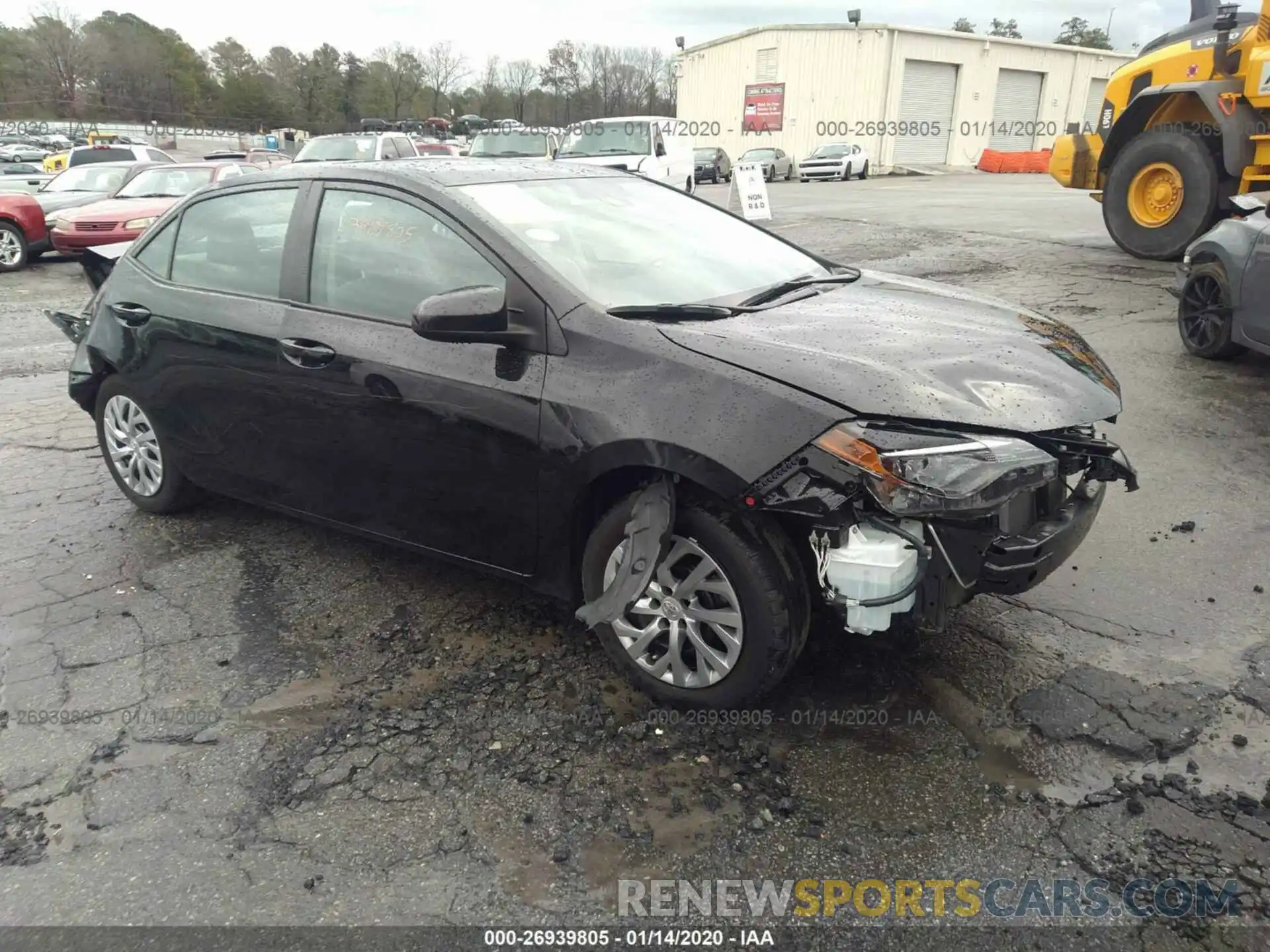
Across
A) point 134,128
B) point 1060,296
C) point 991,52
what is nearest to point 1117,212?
point 1060,296

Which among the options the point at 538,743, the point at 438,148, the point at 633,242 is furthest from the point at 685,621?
the point at 438,148

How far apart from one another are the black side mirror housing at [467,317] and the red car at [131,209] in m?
10.4

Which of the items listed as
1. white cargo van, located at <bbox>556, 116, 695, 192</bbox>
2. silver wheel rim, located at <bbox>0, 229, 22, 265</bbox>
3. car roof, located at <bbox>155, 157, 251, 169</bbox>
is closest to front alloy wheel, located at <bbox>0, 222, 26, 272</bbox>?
silver wheel rim, located at <bbox>0, 229, 22, 265</bbox>

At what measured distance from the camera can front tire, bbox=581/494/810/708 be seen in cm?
268

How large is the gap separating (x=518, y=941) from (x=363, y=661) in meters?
1.41

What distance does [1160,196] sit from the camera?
33.2ft

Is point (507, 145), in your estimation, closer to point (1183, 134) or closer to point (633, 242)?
point (1183, 134)

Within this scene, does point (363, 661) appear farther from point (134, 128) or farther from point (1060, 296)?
point (134, 128)

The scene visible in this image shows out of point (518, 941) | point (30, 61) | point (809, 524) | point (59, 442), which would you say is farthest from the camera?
point (30, 61)

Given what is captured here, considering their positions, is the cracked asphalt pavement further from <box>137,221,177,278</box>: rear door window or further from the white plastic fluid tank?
<box>137,221,177,278</box>: rear door window

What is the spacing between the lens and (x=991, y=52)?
3734 cm

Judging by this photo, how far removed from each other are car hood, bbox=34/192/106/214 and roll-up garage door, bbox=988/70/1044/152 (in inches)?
1390

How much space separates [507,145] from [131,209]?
25.0 feet

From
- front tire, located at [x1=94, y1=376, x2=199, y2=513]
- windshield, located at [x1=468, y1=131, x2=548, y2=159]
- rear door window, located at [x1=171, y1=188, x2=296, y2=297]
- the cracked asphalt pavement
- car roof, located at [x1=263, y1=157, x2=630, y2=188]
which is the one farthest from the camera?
windshield, located at [x1=468, y1=131, x2=548, y2=159]
